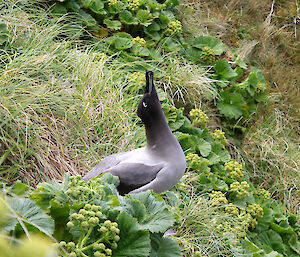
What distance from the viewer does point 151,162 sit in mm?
2139

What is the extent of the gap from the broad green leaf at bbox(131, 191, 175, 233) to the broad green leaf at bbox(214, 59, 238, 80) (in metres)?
3.34

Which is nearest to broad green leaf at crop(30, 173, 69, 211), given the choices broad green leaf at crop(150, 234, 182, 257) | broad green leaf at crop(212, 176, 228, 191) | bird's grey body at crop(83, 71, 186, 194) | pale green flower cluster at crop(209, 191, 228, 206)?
broad green leaf at crop(150, 234, 182, 257)

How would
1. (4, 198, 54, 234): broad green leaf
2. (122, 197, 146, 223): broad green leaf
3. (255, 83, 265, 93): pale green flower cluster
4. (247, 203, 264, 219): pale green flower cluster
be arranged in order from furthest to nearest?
(255, 83, 265, 93): pale green flower cluster
(247, 203, 264, 219): pale green flower cluster
(122, 197, 146, 223): broad green leaf
(4, 198, 54, 234): broad green leaf

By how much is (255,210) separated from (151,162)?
1705mm

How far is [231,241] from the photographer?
8.41ft

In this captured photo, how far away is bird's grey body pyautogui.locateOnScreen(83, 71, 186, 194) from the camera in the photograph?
2.09m

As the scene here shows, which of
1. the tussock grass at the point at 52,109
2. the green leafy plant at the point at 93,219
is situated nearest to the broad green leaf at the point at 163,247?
the green leafy plant at the point at 93,219

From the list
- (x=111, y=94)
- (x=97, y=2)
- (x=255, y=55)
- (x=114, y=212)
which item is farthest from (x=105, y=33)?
(x=114, y=212)

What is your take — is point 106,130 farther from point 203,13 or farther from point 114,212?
point 203,13

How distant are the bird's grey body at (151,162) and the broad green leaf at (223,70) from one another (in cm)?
265

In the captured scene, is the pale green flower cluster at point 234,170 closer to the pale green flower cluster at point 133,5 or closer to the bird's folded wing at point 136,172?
the bird's folded wing at point 136,172

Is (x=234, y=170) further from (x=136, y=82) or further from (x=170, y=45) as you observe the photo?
(x=170, y=45)

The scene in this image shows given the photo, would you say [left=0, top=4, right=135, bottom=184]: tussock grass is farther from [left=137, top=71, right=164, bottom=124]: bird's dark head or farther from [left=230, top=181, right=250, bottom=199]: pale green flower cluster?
[left=230, top=181, right=250, bottom=199]: pale green flower cluster

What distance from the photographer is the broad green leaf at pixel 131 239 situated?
132 cm
